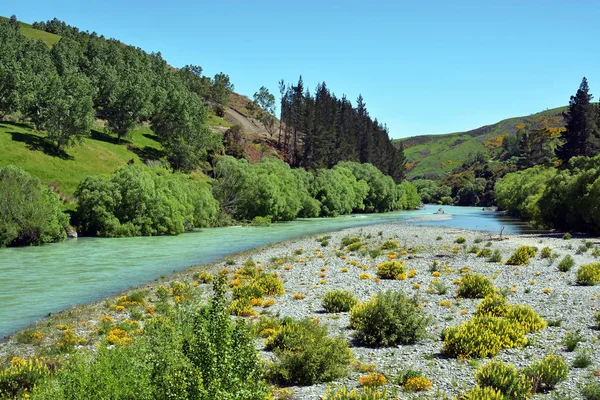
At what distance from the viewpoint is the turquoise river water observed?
2500 centimetres

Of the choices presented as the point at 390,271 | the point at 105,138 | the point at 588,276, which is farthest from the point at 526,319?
the point at 105,138

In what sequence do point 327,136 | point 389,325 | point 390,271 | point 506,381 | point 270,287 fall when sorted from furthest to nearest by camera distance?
1. point 327,136
2. point 390,271
3. point 270,287
4. point 389,325
5. point 506,381

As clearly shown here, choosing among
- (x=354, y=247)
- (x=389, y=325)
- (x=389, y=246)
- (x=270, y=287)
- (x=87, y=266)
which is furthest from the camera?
(x=389, y=246)

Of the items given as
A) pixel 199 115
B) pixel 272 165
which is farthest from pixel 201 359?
pixel 199 115

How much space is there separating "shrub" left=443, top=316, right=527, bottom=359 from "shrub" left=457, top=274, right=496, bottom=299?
290 inches

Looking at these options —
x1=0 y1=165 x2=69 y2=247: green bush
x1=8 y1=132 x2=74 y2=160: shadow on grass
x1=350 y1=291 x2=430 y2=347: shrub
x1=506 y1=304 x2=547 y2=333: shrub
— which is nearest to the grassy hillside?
x1=8 y1=132 x2=74 y2=160: shadow on grass

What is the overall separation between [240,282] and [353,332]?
38.7ft

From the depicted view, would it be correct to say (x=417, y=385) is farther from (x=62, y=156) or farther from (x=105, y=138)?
(x=105, y=138)

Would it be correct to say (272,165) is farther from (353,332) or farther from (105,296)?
(353,332)

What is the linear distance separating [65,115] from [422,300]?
241 ft

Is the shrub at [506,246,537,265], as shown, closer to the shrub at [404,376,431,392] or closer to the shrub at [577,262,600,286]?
the shrub at [577,262,600,286]

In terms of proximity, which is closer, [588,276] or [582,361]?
[582,361]

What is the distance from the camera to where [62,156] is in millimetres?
79625

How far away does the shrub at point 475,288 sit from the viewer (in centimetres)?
2492
